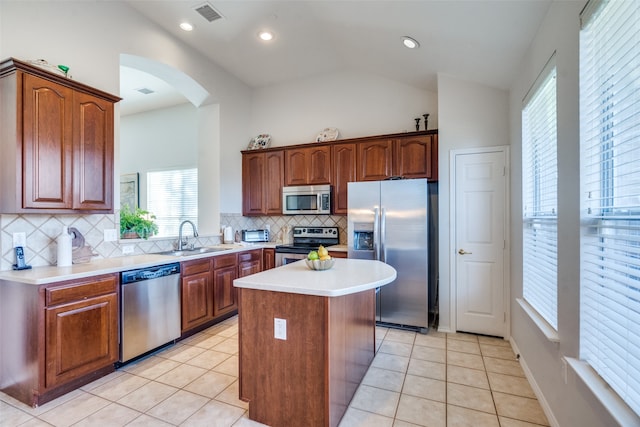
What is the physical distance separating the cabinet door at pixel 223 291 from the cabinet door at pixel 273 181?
118cm

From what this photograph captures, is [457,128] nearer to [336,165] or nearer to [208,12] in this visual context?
[336,165]

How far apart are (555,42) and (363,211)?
229 centimetres

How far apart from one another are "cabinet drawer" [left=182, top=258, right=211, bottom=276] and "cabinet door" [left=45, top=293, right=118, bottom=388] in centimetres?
73

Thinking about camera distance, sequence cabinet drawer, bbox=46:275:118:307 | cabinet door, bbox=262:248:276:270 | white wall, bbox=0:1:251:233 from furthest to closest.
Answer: cabinet door, bbox=262:248:276:270 → white wall, bbox=0:1:251:233 → cabinet drawer, bbox=46:275:118:307

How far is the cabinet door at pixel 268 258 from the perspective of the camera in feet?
14.0

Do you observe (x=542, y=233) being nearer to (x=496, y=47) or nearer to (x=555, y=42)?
(x=555, y=42)

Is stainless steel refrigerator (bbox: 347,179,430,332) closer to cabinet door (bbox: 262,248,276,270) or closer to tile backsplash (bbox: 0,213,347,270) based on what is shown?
cabinet door (bbox: 262,248,276,270)

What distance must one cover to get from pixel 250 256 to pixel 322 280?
2442mm

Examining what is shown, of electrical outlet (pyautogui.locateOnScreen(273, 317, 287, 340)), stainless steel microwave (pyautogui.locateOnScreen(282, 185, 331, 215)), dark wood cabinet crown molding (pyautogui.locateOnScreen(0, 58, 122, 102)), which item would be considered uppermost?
dark wood cabinet crown molding (pyautogui.locateOnScreen(0, 58, 122, 102))

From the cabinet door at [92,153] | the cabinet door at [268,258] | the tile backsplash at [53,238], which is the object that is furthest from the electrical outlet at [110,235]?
the cabinet door at [268,258]

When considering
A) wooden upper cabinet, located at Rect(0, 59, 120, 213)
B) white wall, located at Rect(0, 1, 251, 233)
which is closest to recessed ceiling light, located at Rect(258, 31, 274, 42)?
white wall, located at Rect(0, 1, 251, 233)

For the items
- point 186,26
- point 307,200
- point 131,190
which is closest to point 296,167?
point 307,200

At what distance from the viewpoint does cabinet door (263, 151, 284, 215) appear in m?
4.54

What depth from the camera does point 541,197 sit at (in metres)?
2.24
